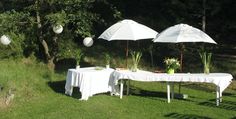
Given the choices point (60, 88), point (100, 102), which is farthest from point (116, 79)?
point (60, 88)

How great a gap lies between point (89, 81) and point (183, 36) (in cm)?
288

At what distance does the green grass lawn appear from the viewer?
10.8 m

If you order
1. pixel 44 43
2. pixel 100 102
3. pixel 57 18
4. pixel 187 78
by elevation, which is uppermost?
pixel 57 18

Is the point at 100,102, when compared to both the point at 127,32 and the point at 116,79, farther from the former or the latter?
the point at 127,32

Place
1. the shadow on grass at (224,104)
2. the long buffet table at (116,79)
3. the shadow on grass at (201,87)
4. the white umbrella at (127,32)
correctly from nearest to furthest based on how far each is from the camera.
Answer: the shadow on grass at (224,104)
the long buffet table at (116,79)
the white umbrella at (127,32)
the shadow on grass at (201,87)

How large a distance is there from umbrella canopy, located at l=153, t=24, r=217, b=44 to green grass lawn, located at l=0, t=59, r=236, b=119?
169cm

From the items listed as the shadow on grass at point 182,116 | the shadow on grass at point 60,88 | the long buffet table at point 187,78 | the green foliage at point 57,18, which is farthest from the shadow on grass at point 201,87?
the green foliage at point 57,18

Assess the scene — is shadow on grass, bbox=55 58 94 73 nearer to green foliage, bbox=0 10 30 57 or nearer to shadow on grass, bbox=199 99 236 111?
green foliage, bbox=0 10 30 57

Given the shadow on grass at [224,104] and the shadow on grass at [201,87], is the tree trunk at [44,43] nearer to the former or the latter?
the shadow on grass at [201,87]

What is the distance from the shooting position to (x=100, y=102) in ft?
→ 39.9

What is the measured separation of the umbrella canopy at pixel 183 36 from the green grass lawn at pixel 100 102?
5.56ft

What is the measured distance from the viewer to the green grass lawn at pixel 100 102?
35.5ft

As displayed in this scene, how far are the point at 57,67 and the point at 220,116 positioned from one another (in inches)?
320

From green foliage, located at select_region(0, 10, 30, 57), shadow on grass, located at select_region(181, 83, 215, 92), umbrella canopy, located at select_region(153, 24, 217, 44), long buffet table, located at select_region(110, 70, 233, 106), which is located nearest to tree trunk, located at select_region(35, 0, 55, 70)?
green foliage, located at select_region(0, 10, 30, 57)
